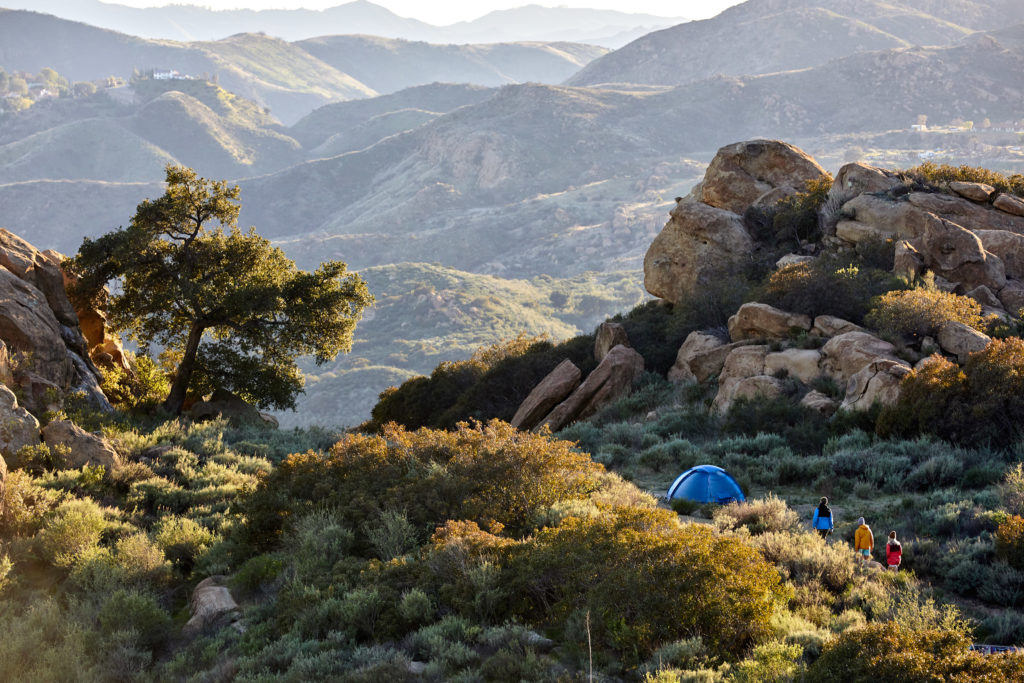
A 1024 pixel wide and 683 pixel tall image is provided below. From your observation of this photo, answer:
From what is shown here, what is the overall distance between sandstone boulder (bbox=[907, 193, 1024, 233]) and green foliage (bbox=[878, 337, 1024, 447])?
1032cm

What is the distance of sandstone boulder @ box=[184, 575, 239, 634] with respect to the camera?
9.85 m

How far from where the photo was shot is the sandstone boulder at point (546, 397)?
74.9 feet

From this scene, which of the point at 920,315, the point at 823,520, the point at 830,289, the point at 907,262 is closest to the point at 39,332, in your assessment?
the point at 823,520

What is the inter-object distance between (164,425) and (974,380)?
56.7ft

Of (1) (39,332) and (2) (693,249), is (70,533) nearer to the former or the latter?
(1) (39,332)

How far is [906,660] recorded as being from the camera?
20.5 feet

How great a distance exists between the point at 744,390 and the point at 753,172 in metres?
15.5

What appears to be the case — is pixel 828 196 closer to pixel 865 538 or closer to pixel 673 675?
pixel 865 538

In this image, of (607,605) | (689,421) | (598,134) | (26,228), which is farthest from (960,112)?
(26,228)

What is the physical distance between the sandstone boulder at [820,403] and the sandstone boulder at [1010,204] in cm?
1188

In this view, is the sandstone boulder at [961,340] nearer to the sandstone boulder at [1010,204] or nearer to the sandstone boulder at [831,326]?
the sandstone boulder at [831,326]

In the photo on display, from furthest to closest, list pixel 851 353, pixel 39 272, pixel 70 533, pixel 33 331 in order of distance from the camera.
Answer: pixel 39 272
pixel 33 331
pixel 851 353
pixel 70 533

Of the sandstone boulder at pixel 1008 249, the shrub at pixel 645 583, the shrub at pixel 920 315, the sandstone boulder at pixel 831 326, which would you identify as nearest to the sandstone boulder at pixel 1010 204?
the sandstone boulder at pixel 1008 249

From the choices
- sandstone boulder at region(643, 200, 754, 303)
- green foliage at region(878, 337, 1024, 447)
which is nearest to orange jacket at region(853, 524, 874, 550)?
green foliage at region(878, 337, 1024, 447)
